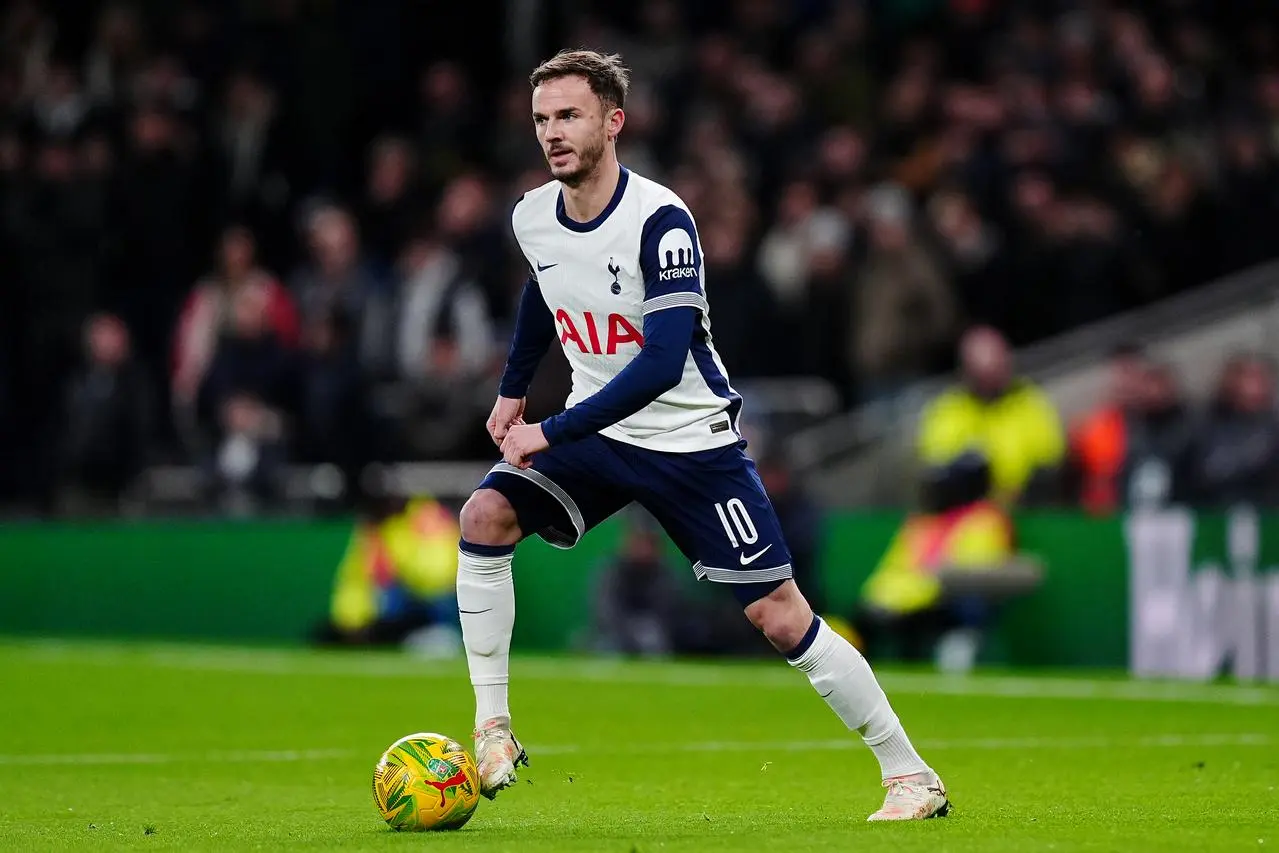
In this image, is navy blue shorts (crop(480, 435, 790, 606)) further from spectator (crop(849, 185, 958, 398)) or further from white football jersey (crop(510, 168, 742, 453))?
spectator (crop(849, 185, 958, 398))

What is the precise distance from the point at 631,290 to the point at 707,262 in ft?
32.5

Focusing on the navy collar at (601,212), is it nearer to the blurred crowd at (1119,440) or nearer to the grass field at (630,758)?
the grass field at (630,758)

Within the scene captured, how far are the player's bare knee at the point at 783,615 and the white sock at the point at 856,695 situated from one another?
0.05 meters

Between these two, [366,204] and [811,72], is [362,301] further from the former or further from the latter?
[811,72]

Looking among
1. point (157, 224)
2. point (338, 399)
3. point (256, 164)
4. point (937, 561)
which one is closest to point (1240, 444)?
point (937, 561)

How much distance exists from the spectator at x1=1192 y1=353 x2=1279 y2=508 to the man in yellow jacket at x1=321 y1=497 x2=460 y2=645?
222 inches

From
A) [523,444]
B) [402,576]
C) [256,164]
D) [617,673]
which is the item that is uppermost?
[256,164]

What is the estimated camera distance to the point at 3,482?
66.2 feet

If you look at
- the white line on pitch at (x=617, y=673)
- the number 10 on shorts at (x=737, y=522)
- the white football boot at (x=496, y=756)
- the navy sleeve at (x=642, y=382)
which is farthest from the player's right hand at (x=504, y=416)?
the white line on pitch at (x=617, y=673)

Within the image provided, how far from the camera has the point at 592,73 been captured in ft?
23.1

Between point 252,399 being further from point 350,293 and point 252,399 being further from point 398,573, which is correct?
point 398,573

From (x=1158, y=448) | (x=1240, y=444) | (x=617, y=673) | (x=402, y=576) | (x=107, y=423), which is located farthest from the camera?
(x=107, y=423)

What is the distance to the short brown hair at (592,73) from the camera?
23.0ft

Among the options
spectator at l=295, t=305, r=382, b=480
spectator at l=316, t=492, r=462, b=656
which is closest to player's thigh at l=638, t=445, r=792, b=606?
spectator at l=316, t=492, r=462, b=656
